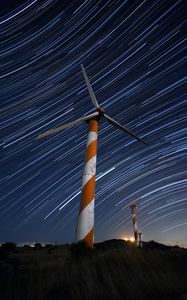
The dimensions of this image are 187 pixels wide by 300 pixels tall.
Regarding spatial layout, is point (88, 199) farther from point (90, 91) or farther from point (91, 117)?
point (90, 91)

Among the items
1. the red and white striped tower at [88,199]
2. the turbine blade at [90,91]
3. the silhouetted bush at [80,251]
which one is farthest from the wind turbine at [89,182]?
the turbine blade at [90,91]

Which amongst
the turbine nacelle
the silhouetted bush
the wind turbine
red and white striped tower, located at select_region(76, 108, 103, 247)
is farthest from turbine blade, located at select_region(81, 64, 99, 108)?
the silhouetted bush

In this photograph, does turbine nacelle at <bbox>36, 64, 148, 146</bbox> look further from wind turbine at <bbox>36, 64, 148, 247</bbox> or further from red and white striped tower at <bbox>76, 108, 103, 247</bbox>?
red and white striped tower at <bbox>76, 108, 103, 247</bbox>

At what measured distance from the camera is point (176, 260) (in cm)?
546

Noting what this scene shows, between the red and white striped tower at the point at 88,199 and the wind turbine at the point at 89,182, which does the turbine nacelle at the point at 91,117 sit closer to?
the wind turbine at the point at 89,182

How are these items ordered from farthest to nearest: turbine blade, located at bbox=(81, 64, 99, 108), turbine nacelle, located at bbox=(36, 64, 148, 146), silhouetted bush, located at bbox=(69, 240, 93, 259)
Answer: turbine blade, located at bbox=(81, 64, 99, 108), turbine nacelle, located at bbox=(36, 64, 148, 146), silhouetted bush, located at bbox=(69, 240, 93, 259)

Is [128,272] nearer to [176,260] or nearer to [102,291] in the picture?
[102,291]

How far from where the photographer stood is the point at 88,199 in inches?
339

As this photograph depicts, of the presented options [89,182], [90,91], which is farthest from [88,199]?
[90,91]

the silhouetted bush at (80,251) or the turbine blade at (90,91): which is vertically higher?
the turbine blade at (90,91)

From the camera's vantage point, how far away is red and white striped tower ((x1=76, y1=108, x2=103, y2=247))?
7.86 metres

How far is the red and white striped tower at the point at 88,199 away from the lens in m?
7.86

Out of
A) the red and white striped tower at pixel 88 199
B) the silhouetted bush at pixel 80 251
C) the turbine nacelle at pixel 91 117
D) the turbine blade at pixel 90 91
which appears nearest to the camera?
the silhouetted bush at pixel 80 251

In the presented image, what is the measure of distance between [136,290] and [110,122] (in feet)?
38.8
